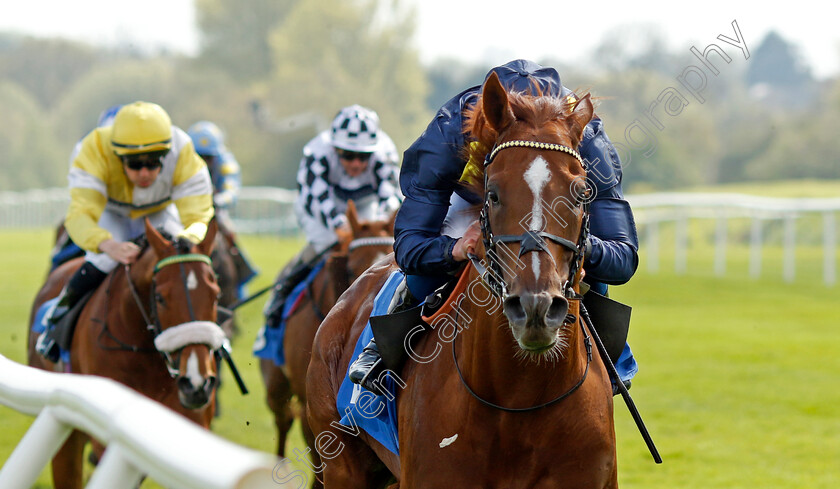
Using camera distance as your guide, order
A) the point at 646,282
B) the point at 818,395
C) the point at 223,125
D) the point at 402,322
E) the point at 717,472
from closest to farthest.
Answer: the point at 402,322, the point at 717,472, the point at 818,395, the point at 646,282, the point at 223,125

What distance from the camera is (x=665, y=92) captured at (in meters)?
3.80

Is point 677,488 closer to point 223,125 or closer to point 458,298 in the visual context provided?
point 458,298

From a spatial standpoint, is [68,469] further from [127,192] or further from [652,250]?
[652,250]

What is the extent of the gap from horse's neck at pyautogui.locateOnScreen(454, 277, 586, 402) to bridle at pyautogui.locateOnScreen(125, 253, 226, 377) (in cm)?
240

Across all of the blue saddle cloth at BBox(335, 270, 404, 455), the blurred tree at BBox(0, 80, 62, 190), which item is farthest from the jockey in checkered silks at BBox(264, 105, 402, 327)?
the blurred tree at BBox(0, 80, 62, 190)

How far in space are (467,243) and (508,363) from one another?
14.3 inches

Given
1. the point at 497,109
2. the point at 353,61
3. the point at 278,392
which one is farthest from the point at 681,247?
the point at 353,61

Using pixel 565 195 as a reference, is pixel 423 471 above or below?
below

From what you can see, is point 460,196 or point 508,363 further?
point 460,196

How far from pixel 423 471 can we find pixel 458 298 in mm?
524

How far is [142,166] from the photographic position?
5.84 metres

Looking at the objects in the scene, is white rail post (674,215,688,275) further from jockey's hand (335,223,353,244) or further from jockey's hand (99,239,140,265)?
jockey's hand (99,239,140,265)

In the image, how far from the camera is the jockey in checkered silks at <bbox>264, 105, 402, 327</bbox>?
7027 mm

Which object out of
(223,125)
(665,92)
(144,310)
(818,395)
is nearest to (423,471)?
(665,92)
